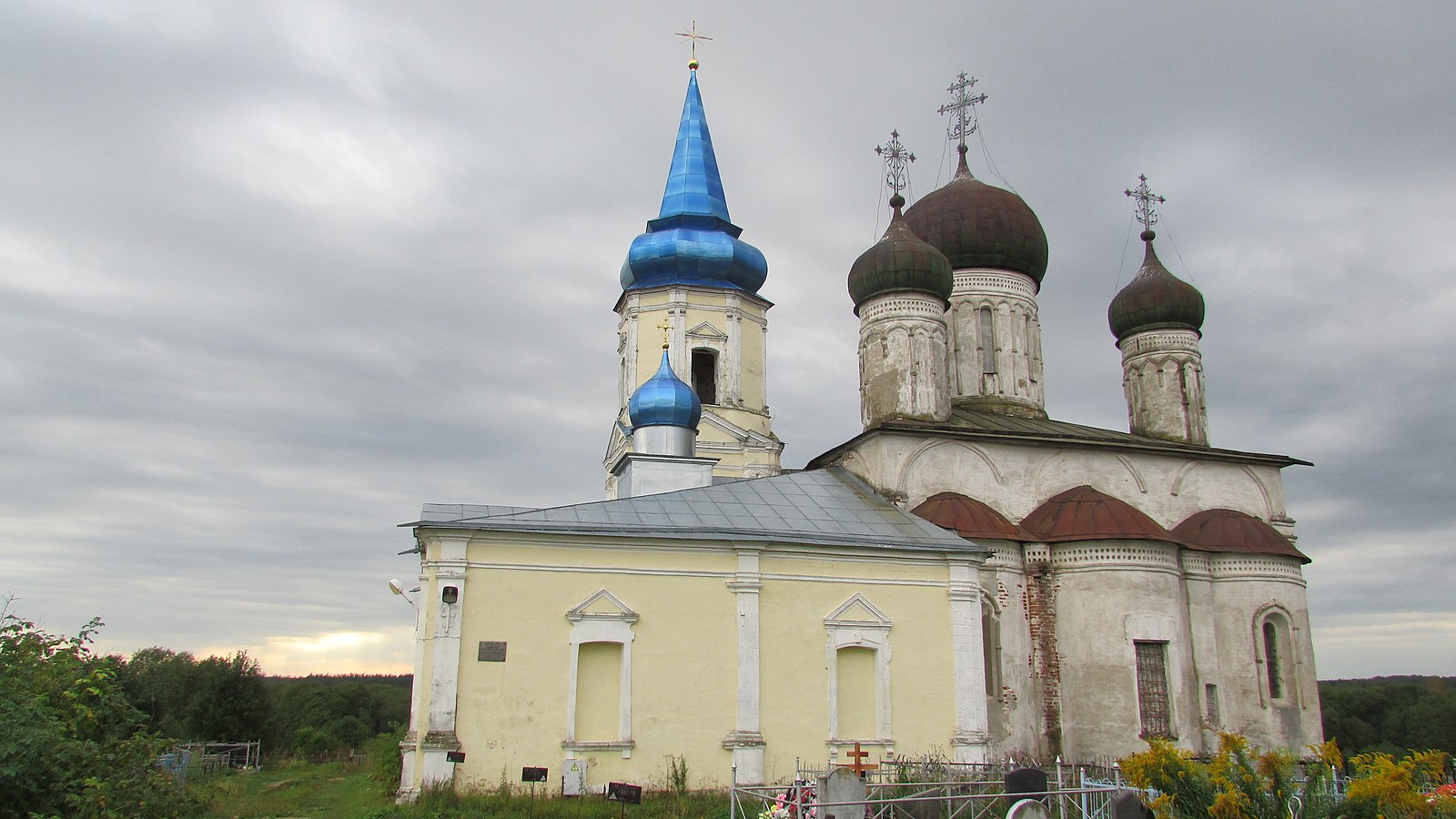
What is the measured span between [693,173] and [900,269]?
270 inches

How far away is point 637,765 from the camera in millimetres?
13016

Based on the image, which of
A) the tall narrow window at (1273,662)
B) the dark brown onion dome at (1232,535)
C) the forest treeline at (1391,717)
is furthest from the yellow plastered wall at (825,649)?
the forest treeline at (1391,717)

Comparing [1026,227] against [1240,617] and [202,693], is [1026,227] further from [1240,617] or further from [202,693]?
[202,693]

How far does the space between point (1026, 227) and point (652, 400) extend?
967 cm

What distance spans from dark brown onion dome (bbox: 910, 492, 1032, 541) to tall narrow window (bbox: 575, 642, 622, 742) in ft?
20.0

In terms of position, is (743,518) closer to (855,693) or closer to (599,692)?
(855,693)

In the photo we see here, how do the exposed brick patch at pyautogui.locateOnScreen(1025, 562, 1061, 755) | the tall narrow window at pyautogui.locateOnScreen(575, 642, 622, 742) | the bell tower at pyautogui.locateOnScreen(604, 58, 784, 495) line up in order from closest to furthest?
1. the tall narrow window at pyautogui.locateOnScreen(575, 642, 622, 742)
2. the exposed brick patch at pyautogui.locateOnScreen(1025, 562, 1061, 755)
3. the bell tower at pyautogui.locateOnScreen(604, 58, 784, 495)

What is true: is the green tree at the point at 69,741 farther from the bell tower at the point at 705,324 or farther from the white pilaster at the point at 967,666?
the bell tower at the point at 705,324

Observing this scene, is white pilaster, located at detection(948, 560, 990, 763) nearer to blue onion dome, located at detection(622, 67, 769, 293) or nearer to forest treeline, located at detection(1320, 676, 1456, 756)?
blue onion dome, located at detection(622, 67, 769, 293)

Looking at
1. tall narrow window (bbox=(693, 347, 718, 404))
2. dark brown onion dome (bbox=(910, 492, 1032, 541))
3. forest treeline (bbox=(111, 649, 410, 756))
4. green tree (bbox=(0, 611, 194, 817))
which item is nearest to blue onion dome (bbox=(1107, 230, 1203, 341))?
dark brown onion dome (bbox=(910, 492, 1032, 541))

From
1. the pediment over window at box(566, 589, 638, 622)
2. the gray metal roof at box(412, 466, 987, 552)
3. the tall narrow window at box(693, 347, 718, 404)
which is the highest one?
the tall narrow window at box(693, 347, 718, 404)

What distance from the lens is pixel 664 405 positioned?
19250 mm

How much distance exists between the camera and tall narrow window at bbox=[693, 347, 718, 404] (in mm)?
22938

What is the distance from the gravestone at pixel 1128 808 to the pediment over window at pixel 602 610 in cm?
694
